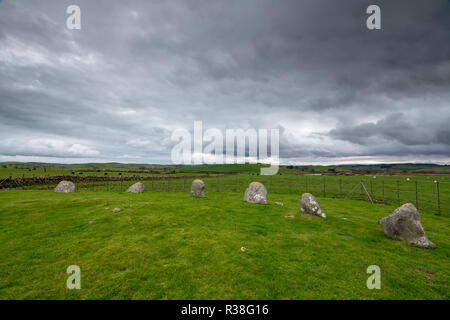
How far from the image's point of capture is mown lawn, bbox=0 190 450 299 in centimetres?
484

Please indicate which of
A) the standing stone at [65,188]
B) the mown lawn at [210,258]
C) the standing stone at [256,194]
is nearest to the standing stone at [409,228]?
the mown lawn at [210,258]

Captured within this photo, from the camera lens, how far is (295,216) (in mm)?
11914

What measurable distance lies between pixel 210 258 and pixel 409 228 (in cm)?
901

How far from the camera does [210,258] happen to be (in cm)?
645

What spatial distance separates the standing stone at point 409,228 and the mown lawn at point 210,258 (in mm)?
494

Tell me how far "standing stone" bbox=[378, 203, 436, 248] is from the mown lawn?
494 mm

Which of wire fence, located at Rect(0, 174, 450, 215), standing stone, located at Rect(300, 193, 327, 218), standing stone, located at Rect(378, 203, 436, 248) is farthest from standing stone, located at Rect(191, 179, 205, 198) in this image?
standing stone, located at Rect(378, 203, 436, 248)

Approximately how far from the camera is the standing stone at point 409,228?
7.96m

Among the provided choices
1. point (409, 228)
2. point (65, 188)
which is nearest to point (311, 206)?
point (409, 228)

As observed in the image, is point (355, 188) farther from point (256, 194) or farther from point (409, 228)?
point (409, 228)

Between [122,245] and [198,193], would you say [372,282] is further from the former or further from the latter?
[198,193]

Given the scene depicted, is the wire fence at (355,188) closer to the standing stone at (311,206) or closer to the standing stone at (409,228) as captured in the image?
the standing stone at (409,228)
